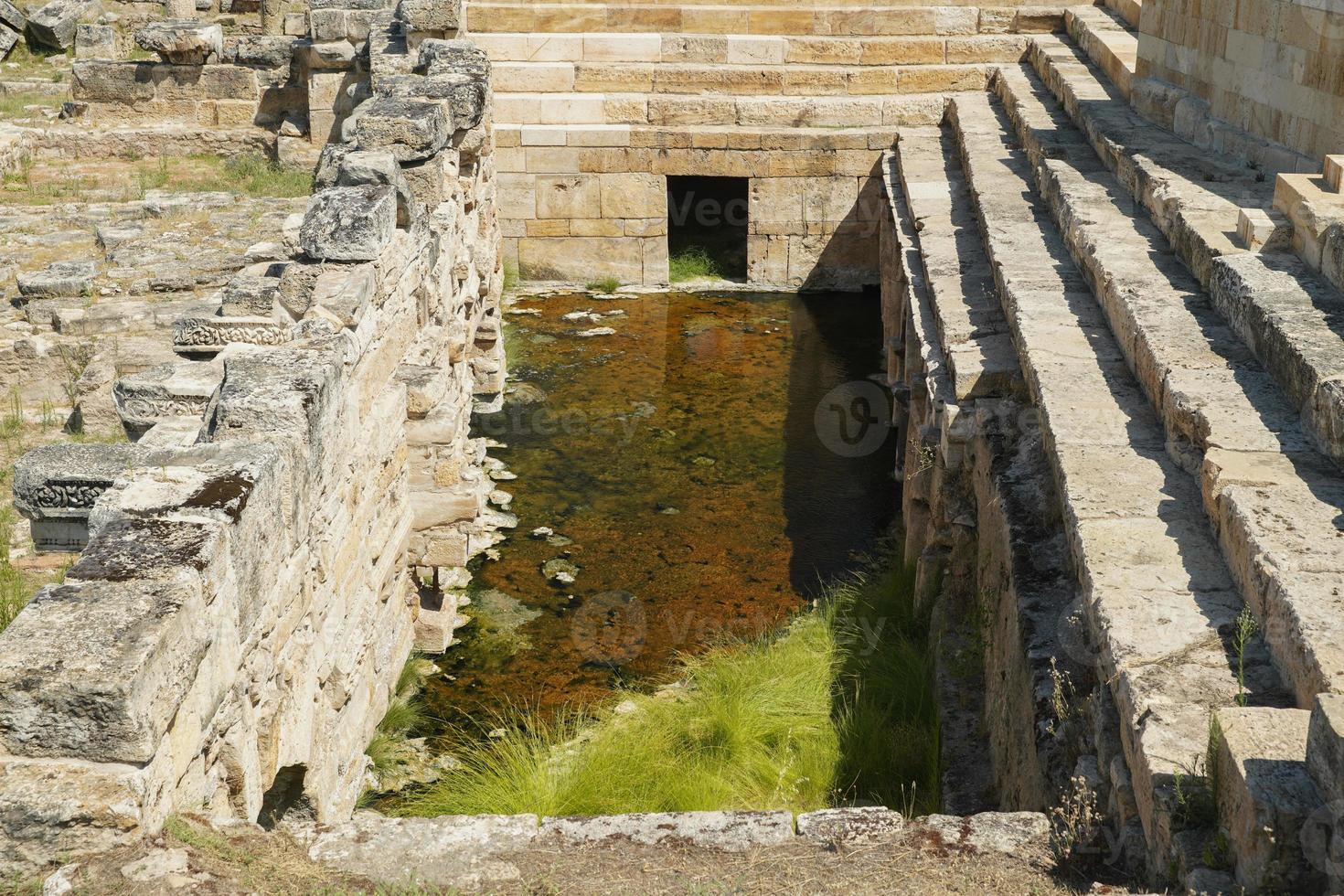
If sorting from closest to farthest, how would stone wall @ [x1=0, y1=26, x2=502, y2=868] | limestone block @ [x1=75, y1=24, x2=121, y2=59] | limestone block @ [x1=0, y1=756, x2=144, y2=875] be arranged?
limestone block @ [x1=0, y1=756, x2=144, y2=875], stone wall @ [x1=0, y1=26, x2=502, y2=868], limestone block @ [x1=75, y1=24, x2=121, y2=59]

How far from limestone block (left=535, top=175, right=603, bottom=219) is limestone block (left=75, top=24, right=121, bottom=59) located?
6312mm

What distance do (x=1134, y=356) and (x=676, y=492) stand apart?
11.2 ft

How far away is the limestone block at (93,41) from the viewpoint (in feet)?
49.8

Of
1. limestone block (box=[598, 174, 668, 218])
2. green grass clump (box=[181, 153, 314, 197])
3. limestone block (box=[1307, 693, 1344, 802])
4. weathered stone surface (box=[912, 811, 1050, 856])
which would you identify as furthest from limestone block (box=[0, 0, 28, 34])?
limestone block (box=[1307, 693, 1344, 802])

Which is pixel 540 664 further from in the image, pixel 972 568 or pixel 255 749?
pixel 255 749

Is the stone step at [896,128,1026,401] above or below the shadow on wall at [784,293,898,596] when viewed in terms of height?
above

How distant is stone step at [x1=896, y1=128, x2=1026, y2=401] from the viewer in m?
6.22

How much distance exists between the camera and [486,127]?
10.2 metres

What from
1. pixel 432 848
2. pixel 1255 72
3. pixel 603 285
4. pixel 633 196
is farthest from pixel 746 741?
pixel 633 196

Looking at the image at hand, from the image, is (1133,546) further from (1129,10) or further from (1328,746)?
(1129,10)

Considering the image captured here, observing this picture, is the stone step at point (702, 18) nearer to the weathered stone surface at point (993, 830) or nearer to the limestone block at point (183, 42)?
the limestone block at point (183, 42)

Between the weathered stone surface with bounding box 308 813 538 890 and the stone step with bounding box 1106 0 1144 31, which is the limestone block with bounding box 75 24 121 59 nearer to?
the stone step with bounding box 1106 0 1144 31

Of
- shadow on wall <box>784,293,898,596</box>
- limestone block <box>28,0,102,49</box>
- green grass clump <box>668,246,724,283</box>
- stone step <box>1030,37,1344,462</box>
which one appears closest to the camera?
stone step <box>1030,37,1344,462</box>

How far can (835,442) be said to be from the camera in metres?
9.27
